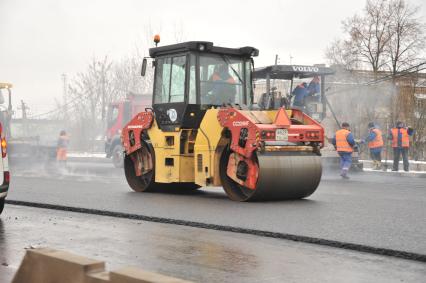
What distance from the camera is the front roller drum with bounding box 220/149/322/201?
9.91 meters

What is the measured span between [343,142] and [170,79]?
6.20 m

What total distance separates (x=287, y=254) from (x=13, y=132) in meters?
21.9

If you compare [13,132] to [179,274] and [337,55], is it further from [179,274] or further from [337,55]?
[179,274]

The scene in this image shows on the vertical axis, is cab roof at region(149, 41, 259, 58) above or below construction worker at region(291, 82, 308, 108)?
above

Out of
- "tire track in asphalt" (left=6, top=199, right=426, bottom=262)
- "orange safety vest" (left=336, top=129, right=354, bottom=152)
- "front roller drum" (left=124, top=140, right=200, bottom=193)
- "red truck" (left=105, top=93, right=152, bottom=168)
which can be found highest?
"red truck" (left=105, top=93, right=152, bottom=168)

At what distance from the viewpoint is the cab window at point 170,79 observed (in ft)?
38.2

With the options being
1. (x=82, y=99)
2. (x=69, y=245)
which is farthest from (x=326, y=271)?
(x=82, y=99)

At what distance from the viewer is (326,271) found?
16.7 feet

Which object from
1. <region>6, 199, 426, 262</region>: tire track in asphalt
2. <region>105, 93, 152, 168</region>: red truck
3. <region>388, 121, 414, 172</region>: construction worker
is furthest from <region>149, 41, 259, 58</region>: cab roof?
<region>105, 93, 152, 168</region>: red truck

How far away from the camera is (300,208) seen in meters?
9.25

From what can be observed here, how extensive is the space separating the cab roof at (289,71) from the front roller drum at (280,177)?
6.49m

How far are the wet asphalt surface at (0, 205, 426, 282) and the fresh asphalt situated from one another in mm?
486

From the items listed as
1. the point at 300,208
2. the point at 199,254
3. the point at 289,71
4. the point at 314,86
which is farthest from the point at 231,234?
the point at 314,86

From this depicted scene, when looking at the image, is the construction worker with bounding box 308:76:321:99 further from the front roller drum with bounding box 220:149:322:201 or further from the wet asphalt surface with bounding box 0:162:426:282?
the front roller drum with bounding box 220:149:322:201
